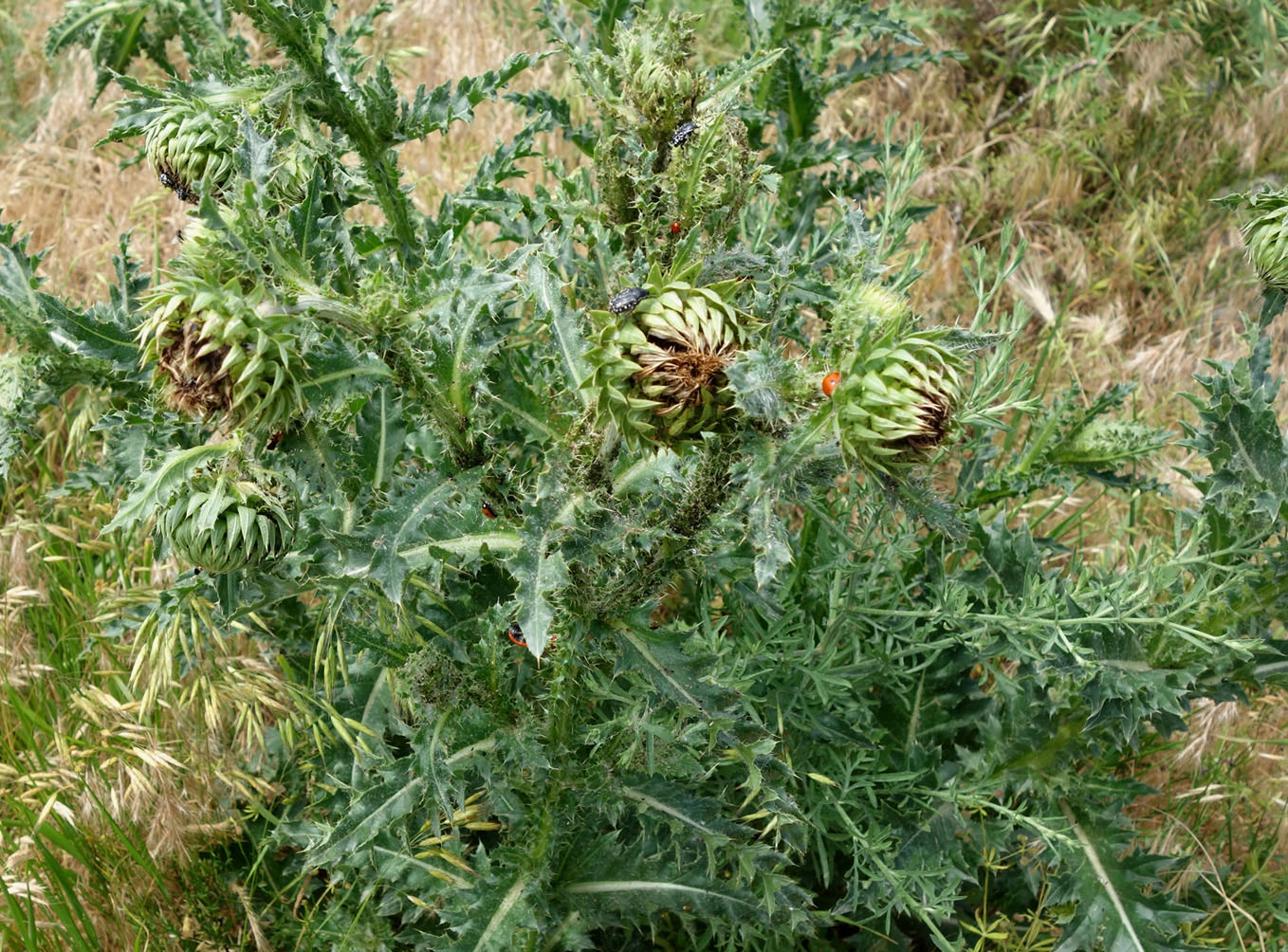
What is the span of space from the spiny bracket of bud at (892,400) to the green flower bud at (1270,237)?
3.84 feet

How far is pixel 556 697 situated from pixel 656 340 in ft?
2.85

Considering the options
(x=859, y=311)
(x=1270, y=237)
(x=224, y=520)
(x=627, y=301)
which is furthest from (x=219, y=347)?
(x=1270, y=237)

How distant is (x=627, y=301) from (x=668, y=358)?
0.39 feet

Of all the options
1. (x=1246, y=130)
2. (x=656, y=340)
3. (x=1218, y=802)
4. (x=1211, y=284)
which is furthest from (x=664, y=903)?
(x=1246, y=130)

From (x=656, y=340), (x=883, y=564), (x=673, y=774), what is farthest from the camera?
(x=883, y=564)

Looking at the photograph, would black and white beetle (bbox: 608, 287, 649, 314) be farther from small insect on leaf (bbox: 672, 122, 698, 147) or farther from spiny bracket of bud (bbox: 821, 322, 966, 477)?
small insect on leaf (bbox: 672, 122, 698, 147)

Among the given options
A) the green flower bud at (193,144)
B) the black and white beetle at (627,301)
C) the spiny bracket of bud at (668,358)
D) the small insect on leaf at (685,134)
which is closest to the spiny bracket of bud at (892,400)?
the spiny bracket of bud at (668,358)

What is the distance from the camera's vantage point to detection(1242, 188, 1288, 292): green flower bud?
2295mm

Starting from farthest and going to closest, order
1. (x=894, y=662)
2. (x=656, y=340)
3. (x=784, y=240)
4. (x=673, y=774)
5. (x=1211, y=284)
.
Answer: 1. (x=1211, y=284)
2. (x=784, y=240)
3. (x=894, y=662)
4. (x=673, y=774)
5. (x=656, y=340)

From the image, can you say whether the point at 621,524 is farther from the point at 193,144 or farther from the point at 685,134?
the point at 193,144

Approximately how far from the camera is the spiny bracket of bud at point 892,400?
4.94 ft

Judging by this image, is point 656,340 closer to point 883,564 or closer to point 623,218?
point 623,218

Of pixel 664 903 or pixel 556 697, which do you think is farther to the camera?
pixel 664 903

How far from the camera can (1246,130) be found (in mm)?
4898
